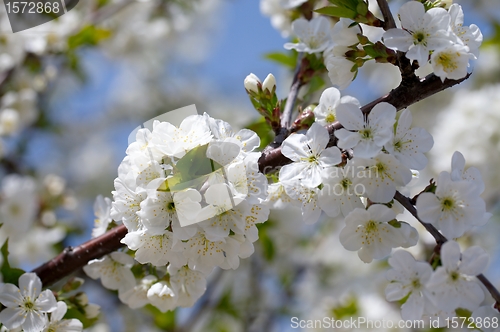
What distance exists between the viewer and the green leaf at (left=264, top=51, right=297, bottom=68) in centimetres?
184

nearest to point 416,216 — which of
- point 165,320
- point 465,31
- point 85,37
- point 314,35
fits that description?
point 465,31

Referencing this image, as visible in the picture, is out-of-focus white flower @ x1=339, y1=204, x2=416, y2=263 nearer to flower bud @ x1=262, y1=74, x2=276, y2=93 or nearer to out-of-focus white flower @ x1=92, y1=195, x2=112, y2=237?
flower bud @ x1=262, y1=74, x2=276, y2=93

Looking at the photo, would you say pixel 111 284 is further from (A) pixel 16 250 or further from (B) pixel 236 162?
(A) pixel 16 250

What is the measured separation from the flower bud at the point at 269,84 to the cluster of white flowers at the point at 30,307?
69 cm

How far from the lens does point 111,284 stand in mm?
1217

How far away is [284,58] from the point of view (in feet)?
6.11

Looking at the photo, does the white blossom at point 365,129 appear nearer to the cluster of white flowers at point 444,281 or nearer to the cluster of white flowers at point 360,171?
the cluster of white flowers at point 360,171

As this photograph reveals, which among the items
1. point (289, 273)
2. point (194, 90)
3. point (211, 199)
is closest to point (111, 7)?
point (289, 273)

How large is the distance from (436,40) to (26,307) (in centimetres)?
105

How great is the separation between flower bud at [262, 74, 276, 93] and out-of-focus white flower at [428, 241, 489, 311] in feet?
1.84

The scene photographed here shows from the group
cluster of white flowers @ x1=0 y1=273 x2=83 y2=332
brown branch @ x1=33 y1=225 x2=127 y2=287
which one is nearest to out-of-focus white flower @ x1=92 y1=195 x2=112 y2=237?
brown branch @ x1=33 y1=225 x2=127 y2=287

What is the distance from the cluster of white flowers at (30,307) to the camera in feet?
3.55

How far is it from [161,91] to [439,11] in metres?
4.61

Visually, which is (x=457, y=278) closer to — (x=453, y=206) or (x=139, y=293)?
(x=453, y=206)
